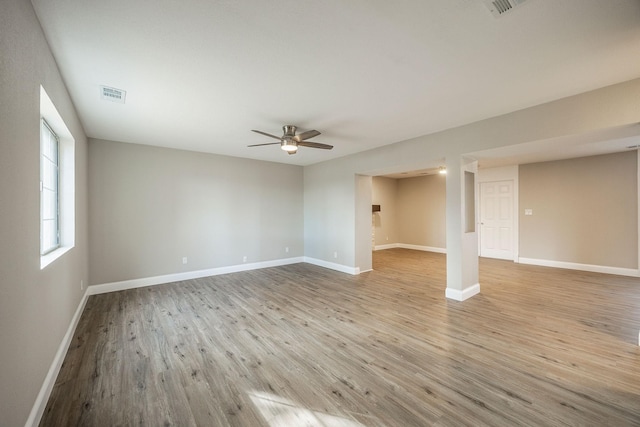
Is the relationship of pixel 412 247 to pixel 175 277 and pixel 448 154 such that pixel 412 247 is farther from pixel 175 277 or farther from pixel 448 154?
pixel 175 277

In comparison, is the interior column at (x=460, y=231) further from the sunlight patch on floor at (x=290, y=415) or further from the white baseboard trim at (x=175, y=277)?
the white baseboard trim at (x=175, y=277)

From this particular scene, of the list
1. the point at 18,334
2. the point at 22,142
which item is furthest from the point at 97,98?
the point at 18,334

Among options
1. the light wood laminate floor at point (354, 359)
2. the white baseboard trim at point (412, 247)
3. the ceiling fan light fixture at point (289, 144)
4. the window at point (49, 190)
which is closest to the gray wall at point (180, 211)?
the light wood laminate floor at point (354, 359)

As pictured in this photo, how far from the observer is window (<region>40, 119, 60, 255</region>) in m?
2.51

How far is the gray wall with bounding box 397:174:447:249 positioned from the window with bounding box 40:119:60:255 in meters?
8.56

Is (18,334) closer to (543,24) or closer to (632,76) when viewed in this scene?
(543,24)

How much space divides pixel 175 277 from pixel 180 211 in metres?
1.32

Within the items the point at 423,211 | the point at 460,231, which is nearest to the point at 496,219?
the point at 423,211

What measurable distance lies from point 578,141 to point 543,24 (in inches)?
83.7

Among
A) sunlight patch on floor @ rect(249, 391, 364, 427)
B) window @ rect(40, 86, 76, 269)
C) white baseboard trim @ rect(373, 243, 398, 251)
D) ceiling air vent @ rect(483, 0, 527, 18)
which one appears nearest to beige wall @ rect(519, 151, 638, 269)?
white baseboard trim @ rect(373, 243, 398, 251)

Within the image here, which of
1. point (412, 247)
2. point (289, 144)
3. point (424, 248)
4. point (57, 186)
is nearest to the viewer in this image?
point (57, 186)

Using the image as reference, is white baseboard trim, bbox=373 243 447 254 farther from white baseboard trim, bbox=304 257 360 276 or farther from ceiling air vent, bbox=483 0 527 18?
ceiling air vent, bbox=483 0 527 18

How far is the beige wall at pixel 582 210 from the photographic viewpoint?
17.3 feet

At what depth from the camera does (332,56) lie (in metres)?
2.14
